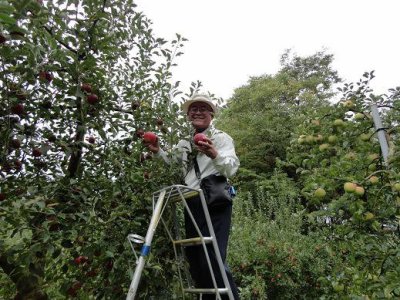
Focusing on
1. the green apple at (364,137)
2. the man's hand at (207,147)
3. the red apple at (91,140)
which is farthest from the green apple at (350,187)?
the red apple at (91,140)

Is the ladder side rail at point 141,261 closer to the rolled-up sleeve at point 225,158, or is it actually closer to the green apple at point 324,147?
the rolled-up sleeve at point 225,158

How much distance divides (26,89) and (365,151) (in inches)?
67.7

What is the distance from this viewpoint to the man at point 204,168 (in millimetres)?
1799

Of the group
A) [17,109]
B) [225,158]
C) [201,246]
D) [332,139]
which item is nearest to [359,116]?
[332,139]

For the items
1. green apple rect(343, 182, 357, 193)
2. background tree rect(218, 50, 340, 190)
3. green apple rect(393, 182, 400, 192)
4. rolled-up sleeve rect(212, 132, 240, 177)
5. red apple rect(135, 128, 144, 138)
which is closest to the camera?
green apple rect(393, 182, 400, 192)

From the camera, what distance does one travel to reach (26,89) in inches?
63.6

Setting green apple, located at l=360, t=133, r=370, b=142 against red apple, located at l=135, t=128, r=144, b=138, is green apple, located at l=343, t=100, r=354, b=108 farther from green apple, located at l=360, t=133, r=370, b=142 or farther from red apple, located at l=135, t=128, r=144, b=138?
red apple, located at l=135, t=128, r=144, b=138

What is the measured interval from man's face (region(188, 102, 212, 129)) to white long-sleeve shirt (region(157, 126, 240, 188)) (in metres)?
0.05

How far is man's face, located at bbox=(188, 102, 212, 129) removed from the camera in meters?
2.04

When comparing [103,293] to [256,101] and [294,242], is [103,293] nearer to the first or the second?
[294,242]

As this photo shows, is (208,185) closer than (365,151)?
Yes

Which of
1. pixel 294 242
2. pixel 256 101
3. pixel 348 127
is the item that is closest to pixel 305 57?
pixel 256 101

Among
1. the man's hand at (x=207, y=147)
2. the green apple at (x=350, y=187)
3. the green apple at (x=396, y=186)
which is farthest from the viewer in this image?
the man's hand at (x=207, y=147)

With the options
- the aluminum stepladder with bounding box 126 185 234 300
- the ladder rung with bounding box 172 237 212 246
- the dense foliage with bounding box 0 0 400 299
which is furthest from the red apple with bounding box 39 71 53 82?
the ladder rung with bounding box 172 237 212 246
